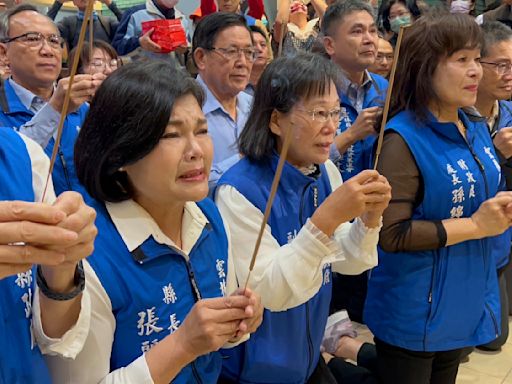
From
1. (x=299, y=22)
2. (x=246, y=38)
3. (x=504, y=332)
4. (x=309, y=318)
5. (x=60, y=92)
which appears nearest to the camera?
(x=309, y=318)

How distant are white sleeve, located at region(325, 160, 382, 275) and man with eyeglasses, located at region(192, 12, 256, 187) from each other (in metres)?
0.74

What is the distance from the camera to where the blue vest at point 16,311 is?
2.41 feet

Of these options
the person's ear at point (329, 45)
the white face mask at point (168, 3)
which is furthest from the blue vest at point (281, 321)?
the white face mask at point (168, 3)

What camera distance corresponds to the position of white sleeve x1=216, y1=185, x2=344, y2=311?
1079mm

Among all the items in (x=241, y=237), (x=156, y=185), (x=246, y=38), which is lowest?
(x=241, y=237)

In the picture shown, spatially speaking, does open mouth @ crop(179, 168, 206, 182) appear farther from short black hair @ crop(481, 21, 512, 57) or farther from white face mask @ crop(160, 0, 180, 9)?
white face mask @ crop(160, 0, 180, 9)

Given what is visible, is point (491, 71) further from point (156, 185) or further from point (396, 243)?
point (156, 185)

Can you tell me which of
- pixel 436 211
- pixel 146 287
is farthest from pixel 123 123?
pixel 436 211

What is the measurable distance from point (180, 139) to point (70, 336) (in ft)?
1.22

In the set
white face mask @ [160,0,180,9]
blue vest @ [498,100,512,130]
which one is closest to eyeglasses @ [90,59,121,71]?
white face mask @ [160,0,180,9]

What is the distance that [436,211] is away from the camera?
1.43 m

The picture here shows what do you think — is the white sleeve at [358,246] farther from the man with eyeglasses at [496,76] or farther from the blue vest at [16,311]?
the man with eyeglasses at [496,76]

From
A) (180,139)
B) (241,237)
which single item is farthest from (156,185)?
(241,237)

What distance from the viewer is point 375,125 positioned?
173 cm
